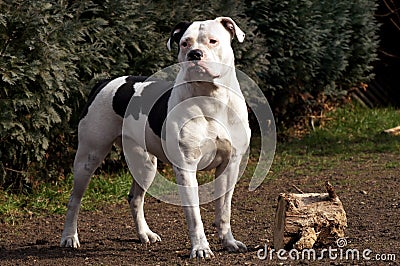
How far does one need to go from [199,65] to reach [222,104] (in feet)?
1.25

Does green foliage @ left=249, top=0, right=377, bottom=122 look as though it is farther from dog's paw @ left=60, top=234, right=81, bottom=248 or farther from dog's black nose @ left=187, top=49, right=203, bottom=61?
dog's black nose @ left=187, top=49, right=203, bottom=61

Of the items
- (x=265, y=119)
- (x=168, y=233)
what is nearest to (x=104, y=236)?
(x=168, y=233)

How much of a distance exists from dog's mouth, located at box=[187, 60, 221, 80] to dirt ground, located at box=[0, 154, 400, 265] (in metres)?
1.21

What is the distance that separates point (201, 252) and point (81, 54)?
346cm

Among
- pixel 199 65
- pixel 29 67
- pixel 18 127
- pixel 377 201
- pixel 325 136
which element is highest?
pixel 199 65

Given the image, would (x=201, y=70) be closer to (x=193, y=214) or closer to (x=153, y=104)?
(x=153, y=104)

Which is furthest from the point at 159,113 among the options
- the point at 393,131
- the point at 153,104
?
the point at 393,131

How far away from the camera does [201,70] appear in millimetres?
5223

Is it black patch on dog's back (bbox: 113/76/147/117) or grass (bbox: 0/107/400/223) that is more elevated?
black patch on dog's back (bbox: 113/76/147/117)

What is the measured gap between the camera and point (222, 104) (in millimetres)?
5438

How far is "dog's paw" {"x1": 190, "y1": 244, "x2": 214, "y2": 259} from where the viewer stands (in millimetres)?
5242

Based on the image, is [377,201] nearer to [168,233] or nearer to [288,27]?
[168,233]

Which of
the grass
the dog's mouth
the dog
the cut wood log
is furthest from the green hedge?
the dog's mouth

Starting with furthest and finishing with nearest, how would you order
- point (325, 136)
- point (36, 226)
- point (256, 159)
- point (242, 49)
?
point (325, 136)
point (256, 159)
point (242, 49)
point (36, 226)
